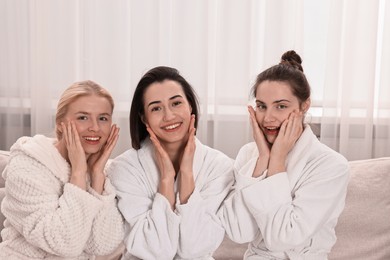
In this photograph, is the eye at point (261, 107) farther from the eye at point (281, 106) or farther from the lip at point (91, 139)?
the lip at point (91, 139)

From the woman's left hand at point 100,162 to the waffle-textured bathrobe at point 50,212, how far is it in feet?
0.09

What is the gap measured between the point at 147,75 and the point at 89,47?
91 cm

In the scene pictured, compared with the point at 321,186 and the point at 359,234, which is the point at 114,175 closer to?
the point at 321,186

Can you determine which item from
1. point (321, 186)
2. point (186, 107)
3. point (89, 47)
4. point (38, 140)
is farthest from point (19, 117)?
point (321, 186)

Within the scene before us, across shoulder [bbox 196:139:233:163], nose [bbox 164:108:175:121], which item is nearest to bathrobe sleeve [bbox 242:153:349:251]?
shoulder [bbox 196:139:233:163]

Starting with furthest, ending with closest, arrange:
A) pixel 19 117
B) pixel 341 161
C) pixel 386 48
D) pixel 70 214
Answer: pixel 19 117, pixel 386 48, pixel 341 161, pixel 70 214

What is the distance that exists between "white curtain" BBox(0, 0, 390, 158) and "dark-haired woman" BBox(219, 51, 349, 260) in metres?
0.78

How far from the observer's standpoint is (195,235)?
80.5 inches

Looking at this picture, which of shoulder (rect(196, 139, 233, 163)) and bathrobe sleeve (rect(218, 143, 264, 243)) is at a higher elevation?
shoulder (rect(196, 139, 233, 163))

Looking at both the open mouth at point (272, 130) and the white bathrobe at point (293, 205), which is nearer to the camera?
the white bathrobe at point (293, 205)

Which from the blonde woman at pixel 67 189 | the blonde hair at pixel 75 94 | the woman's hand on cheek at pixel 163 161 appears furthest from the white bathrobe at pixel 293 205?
the blonde hair at pixel 75 94

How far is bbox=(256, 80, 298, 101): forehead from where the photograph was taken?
2076 millimetres

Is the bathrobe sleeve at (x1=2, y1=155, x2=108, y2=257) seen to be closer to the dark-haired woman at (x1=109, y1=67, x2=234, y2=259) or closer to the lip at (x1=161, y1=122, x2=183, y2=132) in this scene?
the dark-haired woman at (x1=109, y1=67, x2=234, y2=259)

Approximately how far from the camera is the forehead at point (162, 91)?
212cm
